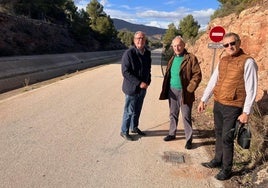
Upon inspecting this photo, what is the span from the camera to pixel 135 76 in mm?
7113

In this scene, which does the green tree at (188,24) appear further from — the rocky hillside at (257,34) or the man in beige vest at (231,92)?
the man in beige vest at (231,92)

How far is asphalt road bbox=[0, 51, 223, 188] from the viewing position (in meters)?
5.26

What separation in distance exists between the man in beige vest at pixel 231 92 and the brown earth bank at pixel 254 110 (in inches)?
16.3

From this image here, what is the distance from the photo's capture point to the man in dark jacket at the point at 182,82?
668 centimetres

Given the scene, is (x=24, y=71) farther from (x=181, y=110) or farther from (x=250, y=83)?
(x=250, y=83)

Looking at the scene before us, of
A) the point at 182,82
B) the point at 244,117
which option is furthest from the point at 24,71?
the point at 244,117

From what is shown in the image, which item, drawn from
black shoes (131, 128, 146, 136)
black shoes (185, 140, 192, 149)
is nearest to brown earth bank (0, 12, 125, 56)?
black shoes (131, 128, 146, 136)

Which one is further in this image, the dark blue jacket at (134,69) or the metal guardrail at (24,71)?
the metal guardrail at (24,71)

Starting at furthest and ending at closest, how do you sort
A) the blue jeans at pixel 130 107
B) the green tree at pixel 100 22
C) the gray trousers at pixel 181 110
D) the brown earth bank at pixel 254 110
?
the green tree at pixel 100 22, the blue jeans at pixel 130 107, the gray trousers at pixel 181 110, the brown earth bank at pixel 254 110

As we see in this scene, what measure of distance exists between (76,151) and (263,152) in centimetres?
310

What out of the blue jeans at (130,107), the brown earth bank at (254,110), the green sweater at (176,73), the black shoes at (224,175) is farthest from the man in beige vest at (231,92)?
the blue jeans at (130,107)

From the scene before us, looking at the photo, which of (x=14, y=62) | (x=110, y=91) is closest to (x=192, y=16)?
(x=14, y=62)

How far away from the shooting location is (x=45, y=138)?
23.6ft

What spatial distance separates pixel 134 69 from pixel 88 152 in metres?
1.79
